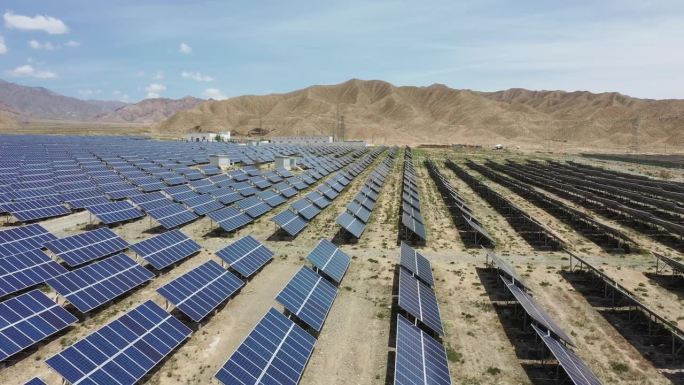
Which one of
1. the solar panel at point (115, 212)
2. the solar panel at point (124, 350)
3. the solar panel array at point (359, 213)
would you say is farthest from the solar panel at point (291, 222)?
the solar panel at point (124, 350)

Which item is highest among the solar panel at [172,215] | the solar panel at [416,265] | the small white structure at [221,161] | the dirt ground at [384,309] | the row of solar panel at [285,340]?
the small white structure at [221,161]

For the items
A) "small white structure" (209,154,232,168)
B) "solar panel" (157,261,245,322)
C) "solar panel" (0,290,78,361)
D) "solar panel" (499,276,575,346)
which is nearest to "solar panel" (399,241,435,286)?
"solar panel" (499,276,575,346)

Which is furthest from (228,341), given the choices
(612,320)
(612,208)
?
(612,208)

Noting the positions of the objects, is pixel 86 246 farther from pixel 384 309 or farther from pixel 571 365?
pixel 571 365

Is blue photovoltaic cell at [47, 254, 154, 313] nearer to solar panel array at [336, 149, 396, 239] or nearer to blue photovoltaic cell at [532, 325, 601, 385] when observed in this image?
solar panel array at [336, 149, 396, 239]

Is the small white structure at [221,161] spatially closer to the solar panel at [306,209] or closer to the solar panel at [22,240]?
the solar panel at [306,209]

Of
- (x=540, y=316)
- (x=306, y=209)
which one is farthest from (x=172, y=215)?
(x=540, y=316)
